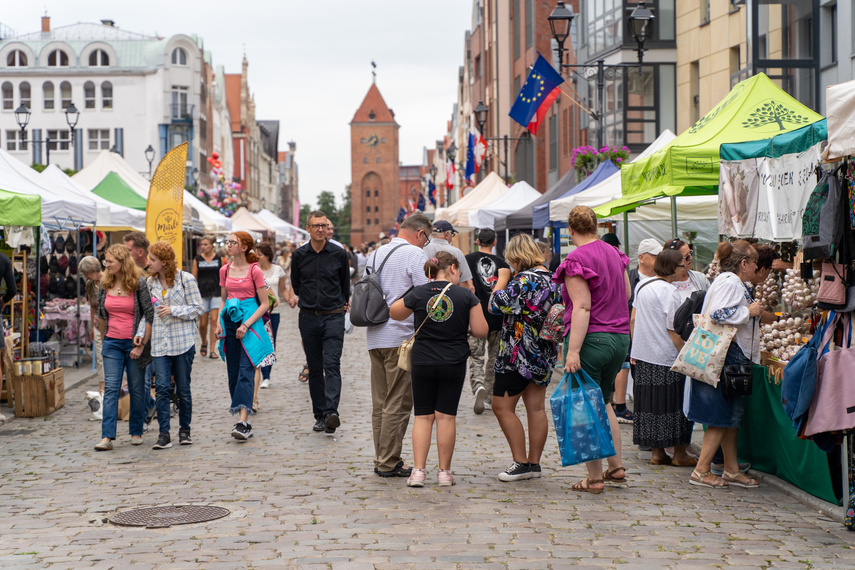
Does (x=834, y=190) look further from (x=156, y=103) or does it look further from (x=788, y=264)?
(x=156, y=103)

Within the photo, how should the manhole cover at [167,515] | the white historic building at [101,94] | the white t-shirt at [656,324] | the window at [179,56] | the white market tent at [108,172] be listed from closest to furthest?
the manhole cover at [167,515] → the white t-shirt at [656,324] → the white market tent at [108,172] → the white historic building at [101,94] → the window at [179,56]

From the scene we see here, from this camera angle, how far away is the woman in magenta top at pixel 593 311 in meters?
6.83

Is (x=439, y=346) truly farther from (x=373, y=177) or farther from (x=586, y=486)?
(x=373, y=177)

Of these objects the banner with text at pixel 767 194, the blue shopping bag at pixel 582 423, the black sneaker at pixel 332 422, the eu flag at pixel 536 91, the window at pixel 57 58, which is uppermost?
the window at pixel 57 58

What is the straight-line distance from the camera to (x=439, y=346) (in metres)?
7.12

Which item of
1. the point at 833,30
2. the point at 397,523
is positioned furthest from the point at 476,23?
the point at 397,523

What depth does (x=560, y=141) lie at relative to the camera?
38.2m

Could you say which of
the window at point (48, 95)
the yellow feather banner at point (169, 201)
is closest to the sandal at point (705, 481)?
the yellow feather banner at point (169, 201)

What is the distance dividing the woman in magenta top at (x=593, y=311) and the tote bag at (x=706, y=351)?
1.60ft

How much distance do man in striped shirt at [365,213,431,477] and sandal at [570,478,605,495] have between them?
50.7 inches

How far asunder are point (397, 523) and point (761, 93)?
6.15m

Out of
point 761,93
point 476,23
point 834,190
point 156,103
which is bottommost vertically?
point 834,190

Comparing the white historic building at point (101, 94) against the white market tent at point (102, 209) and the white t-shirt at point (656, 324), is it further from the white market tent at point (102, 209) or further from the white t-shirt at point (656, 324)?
the white t-shirt at point (656, 324)

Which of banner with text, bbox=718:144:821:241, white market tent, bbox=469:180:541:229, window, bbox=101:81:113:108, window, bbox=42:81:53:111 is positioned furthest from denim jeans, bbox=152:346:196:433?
window, bbox=42:81:53:111
